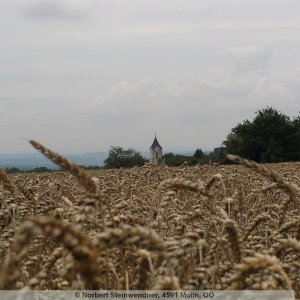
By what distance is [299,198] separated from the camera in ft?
11.9

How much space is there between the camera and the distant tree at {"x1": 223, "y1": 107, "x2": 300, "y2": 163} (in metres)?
74.8

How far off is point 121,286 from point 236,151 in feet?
247

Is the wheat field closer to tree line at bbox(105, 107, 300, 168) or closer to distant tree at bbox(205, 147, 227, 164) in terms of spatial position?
distant tree at bbox(205, 147, 227, 164)

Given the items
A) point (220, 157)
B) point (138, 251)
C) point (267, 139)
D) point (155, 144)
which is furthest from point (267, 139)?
point (155, 144)

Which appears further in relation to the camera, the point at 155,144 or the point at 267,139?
the point at 155,144

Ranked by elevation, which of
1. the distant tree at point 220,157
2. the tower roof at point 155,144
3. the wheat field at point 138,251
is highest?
the tower roof at point 155,144

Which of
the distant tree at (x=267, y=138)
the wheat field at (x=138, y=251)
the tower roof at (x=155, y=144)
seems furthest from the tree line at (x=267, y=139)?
the tower roof at (x=155, y=144)

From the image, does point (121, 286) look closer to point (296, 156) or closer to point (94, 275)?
point (94, 275)

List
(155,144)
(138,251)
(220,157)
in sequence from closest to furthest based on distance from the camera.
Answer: (138,251)
(220,157)
(155,144)

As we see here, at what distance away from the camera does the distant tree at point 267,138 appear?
74812mm

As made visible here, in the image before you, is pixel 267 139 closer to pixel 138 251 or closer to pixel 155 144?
pixel 138 251

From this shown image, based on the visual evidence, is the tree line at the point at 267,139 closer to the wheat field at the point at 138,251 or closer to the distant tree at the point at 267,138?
the distant tree at the point at 267,138

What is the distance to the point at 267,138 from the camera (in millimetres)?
76875


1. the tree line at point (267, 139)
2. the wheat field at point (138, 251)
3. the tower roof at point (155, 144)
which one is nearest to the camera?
the wheat field at point (138, 251)
